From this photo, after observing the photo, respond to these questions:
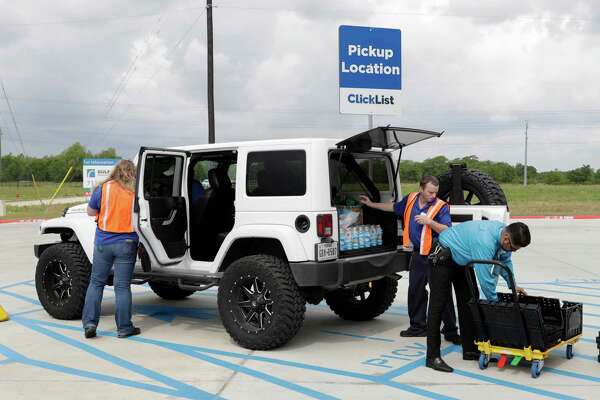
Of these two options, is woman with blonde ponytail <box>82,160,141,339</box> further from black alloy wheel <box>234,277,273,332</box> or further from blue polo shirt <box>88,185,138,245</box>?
black alloy wheel <box>234,277,273,332</box>

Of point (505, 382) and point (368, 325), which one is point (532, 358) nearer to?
point (505, 382)

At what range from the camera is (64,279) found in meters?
7.14

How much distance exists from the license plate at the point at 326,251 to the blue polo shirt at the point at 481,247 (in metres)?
0.94

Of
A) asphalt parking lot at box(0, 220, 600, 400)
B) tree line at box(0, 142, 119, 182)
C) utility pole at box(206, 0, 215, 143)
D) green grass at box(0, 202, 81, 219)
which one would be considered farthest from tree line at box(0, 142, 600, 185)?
asphalt parking lot at box(0, 220, 600, 400)

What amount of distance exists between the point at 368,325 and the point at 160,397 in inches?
118


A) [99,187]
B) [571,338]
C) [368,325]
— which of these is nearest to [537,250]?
[368,325]

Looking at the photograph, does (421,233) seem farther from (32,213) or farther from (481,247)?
(32,213)

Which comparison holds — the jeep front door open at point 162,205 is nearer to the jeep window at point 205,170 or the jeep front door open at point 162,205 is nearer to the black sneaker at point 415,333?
the jeep window at point 205,170

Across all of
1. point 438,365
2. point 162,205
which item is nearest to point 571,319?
point 438,365

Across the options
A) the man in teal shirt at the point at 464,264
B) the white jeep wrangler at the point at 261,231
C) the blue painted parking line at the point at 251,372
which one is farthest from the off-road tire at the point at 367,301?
the man in teal shirt at the point at 464,264

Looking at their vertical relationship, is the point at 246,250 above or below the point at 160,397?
above

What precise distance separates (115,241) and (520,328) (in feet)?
12.1

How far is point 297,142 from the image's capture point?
586 centimetres

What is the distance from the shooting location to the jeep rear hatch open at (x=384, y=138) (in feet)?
19.7
